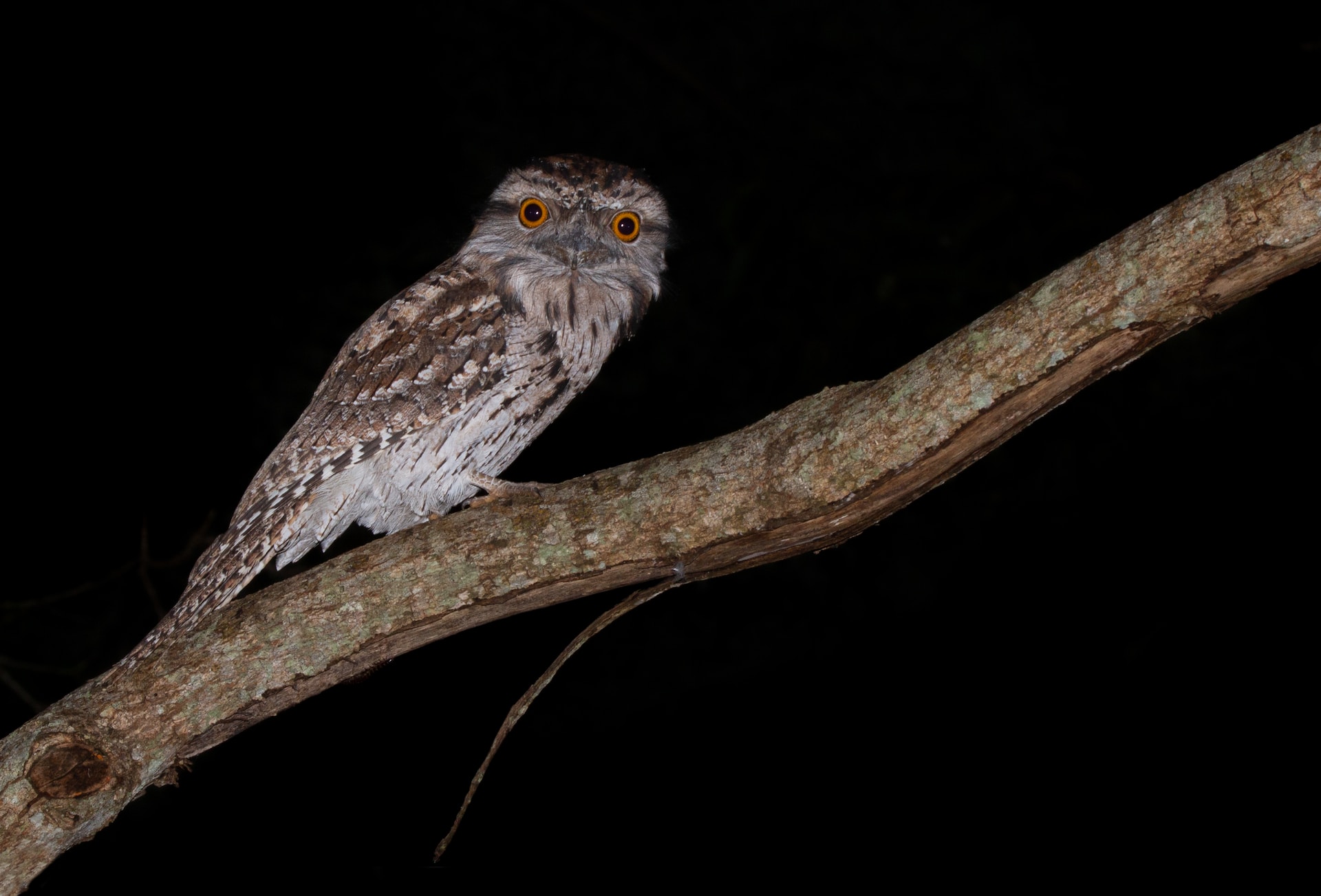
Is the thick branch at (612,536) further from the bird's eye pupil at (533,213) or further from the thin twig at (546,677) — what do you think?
the bird's eye pupil at (533,213)

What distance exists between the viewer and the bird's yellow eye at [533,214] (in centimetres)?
225

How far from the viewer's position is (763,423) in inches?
59.8

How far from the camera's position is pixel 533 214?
2254 mm

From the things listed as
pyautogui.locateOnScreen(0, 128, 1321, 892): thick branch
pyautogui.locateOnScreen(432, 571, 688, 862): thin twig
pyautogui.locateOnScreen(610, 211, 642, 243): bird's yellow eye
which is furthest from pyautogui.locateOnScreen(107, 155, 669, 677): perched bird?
pyautogui.locateOnScreen(432, 571, 688, 862): thin twig

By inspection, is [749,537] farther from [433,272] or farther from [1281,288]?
[1281,288]

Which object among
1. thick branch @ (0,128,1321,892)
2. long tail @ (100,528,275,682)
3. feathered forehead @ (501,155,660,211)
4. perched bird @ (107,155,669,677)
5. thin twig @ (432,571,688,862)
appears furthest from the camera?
feathered forehead @ (501,155,660,211)

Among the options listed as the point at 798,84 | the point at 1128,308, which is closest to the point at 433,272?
the point at 1128,308

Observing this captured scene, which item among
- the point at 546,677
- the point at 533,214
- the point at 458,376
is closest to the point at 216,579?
the point at 458,376

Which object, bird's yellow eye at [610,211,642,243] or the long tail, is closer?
the long tail

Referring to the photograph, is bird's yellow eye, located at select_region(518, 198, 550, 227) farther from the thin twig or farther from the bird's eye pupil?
the thin twig

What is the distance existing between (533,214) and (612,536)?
39.6 inches

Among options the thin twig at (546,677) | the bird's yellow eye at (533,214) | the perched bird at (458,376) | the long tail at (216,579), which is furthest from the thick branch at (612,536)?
the bird's yellow eye at (533,214)

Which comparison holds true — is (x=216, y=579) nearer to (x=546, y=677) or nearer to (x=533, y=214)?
(x=546, y=677)

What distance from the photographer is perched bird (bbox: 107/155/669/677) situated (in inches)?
79.9
